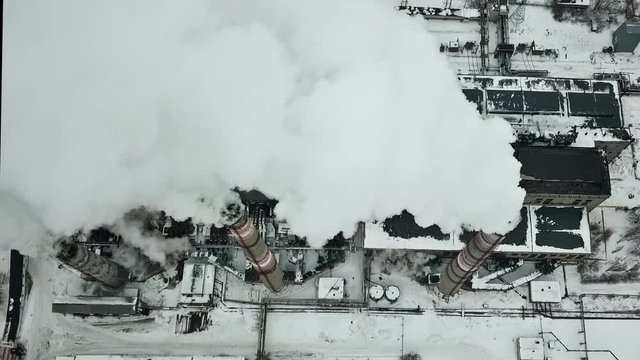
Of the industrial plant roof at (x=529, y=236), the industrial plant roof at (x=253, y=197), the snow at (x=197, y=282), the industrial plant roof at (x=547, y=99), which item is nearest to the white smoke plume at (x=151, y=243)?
the snow at (x=197, y=282)

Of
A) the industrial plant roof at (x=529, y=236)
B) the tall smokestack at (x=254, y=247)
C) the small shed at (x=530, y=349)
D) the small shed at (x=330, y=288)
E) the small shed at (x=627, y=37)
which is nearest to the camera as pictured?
the tall smokestack at (x=254, y=247)

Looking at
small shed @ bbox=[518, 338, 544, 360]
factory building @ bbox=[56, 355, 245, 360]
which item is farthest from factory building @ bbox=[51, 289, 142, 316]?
small shed @ bbox=[518, 338, 544, 360]

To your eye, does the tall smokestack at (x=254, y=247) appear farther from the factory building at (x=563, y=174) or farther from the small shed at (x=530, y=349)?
the factory building at (x=563, y=174)

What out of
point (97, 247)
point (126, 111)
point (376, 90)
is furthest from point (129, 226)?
point (376, 90)

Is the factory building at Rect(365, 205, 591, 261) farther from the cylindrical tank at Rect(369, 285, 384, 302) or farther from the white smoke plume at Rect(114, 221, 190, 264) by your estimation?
the white smoke plume at Rect(114, 221, 190, 264)

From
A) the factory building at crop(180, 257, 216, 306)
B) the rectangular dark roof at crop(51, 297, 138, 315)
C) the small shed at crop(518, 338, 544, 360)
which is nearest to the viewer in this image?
the small shed at crop(518, 338, 544, 360)

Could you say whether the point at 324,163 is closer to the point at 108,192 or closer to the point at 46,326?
the point at 108,192
